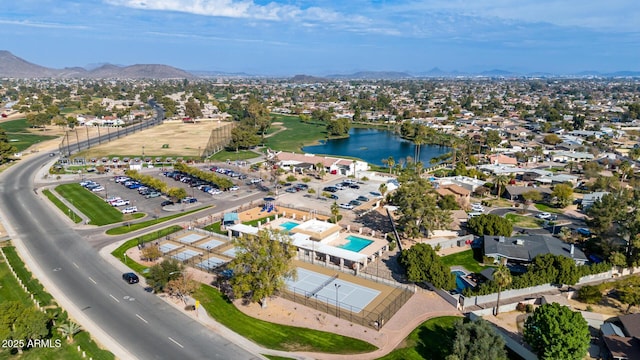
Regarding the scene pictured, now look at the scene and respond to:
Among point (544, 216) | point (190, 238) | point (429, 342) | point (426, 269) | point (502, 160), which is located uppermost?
point (502, 160)

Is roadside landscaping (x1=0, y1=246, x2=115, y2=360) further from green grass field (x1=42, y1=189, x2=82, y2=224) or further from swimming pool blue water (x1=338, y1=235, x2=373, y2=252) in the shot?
swimming pool blue water (x1=338, y1=235, x2=373, y2=252)

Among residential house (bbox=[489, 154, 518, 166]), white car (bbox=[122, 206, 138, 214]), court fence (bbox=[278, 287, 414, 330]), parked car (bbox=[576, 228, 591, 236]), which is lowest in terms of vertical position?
court fence (bbox=[278, 287, 414, 330])

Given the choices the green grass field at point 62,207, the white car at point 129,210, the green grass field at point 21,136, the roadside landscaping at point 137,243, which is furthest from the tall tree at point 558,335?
the green grass field at point 21,136

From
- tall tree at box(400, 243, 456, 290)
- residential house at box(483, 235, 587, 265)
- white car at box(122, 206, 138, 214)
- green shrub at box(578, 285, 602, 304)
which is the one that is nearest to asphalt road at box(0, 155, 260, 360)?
white car at box(122, 206, 138, 214)

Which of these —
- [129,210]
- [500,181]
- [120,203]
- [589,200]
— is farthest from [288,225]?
[589,200]

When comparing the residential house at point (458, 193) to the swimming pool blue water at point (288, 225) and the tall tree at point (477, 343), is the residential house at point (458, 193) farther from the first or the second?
the tall tree at point (477, 343)

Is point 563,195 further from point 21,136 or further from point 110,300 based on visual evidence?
point 21,136

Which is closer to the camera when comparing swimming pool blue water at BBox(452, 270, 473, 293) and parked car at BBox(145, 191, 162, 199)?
swimming pool blue water at BBox(452, 270, 473, 293)

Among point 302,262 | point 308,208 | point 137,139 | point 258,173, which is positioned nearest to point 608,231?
point 302,262
